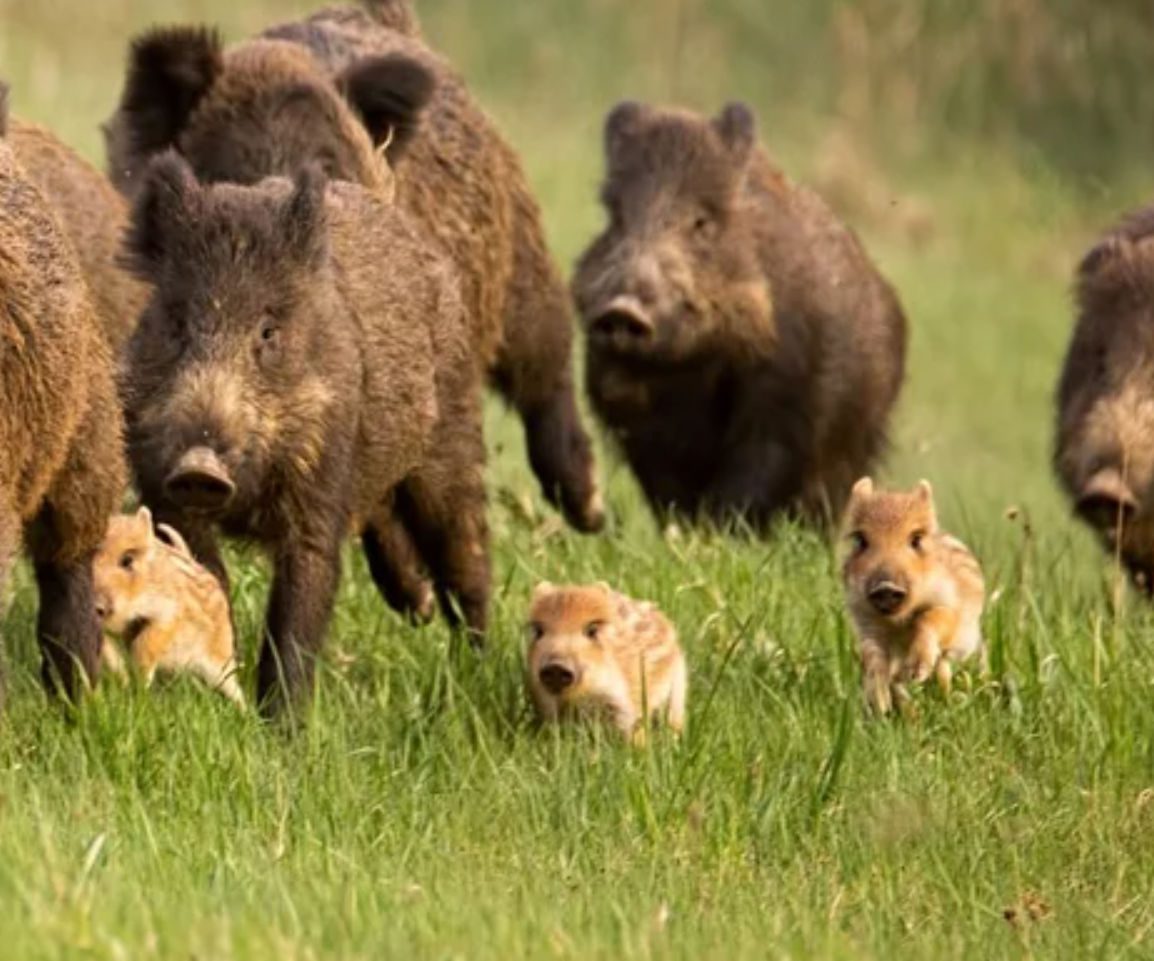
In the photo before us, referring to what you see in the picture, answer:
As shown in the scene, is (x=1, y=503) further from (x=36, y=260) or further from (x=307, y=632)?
(x=307, y=632)

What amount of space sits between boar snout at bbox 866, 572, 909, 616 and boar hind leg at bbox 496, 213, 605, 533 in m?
3.61

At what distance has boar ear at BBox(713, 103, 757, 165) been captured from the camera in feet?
39.3

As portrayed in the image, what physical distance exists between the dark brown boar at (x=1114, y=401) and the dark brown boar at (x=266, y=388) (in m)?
2.61

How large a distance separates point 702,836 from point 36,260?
1804mm

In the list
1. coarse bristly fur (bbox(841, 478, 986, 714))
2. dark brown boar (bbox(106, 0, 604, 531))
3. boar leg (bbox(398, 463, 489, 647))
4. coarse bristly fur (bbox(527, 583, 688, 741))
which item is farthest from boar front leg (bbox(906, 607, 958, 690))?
dark brown boar (bbox(106, 0, 604, 531))

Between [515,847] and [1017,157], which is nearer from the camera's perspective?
[515,847]

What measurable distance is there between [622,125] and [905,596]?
4.66 m

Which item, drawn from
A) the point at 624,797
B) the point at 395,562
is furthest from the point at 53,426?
the point at 395,562

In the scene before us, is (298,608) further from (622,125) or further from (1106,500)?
(622,125)

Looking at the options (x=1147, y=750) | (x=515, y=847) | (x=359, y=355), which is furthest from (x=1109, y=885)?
(x=359, y=355)

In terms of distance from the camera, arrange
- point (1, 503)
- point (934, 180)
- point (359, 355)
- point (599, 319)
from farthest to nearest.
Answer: point (934, 180) → point (599, 319) → point (359, 355) → point (1, 503)

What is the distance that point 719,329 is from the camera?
38.8ft

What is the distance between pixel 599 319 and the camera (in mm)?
11680

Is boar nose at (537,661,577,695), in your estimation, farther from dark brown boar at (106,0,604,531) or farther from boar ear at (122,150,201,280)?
dark brown boar at (106,0,604,531)
